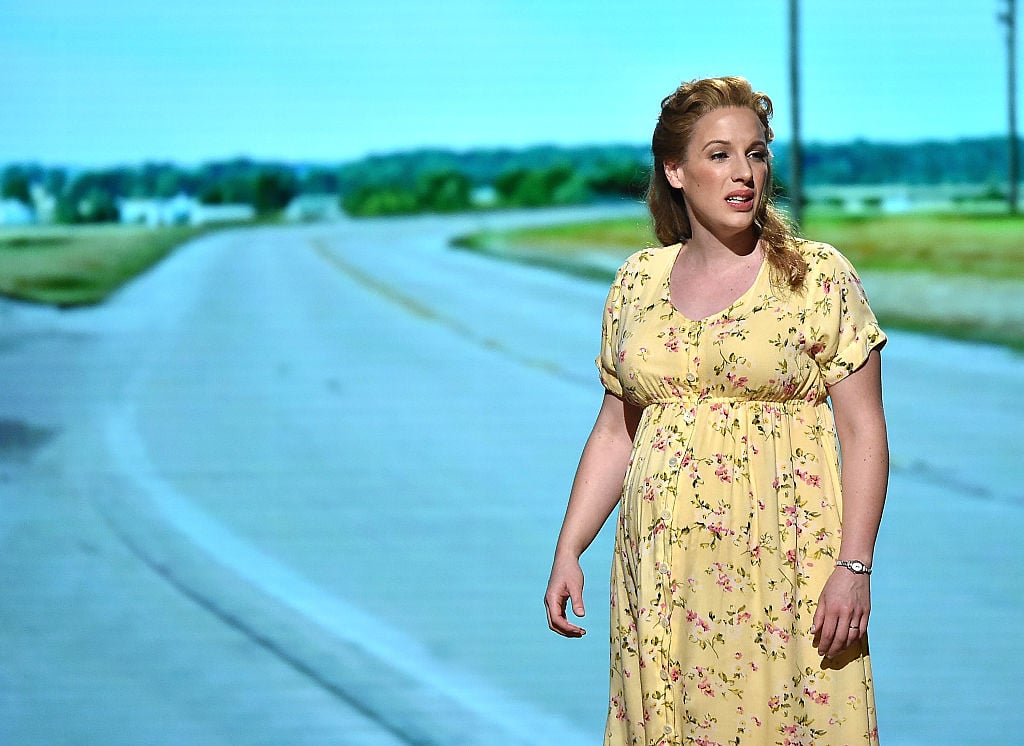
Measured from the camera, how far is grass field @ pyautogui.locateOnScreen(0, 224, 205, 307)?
5.48 m

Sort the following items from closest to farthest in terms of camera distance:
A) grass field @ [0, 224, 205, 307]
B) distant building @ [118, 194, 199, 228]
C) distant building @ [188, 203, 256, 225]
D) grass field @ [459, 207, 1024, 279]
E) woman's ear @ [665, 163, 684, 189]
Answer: woman's ear @ [665, 163, 684, 189] < grass field @ [0, 224, 205, 307] < distant building @ [118, 194, 199, 228] < distant building @ [188, 203, 256, 225] < grass field @ [459, 207, 1024, 279]

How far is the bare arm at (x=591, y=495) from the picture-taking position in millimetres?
1839

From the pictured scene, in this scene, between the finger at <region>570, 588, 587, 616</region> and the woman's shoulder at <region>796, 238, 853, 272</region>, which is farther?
the finger at <region>570, 588, 587, 616</region>

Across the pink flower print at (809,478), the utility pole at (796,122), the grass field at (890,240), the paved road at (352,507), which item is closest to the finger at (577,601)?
the pink flower print at (809,478)

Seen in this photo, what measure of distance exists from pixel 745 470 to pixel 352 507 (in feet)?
10.1

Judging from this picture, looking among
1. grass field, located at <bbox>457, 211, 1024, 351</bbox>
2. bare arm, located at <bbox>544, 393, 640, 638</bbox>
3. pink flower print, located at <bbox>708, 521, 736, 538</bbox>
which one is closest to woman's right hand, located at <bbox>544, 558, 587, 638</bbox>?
bare arm, located at <bbox>544, 393, 640, 638</bbox>

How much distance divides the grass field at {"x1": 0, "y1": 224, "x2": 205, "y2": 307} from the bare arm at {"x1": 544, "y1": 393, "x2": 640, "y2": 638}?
159 inches

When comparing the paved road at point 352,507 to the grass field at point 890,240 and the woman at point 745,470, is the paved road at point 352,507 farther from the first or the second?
the woman at point 745,470

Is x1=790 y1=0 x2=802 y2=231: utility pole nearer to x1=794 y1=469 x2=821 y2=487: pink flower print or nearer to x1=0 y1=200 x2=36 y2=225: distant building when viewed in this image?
x1=0 y1=200 x2=36 y2=225: distant building

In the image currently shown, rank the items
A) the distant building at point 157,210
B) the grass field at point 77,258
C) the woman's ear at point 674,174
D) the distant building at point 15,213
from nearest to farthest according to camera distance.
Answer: the woman's ear at point 674,174 → the distant building at point 15,213 → the grass field at point 77,258 → the distant building at point 157,210

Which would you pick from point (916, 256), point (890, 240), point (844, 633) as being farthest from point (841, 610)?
point (916, 256)

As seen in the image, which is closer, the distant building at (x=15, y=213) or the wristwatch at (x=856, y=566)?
the wristwatch at (x=856, y=566)

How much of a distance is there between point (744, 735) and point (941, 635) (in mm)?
1856

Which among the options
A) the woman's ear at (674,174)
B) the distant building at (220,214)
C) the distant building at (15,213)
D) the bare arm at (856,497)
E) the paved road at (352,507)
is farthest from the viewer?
the distant building at (220,214)
